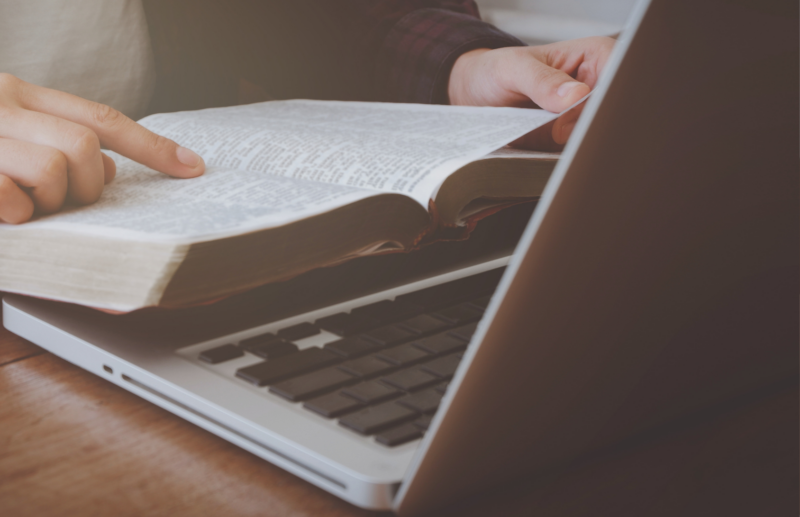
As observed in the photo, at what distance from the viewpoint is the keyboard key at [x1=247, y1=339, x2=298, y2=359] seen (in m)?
0.32

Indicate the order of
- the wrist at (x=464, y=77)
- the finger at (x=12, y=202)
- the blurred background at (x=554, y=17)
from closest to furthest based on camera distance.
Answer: the finger at (x=12, y=202) < the wrist at (x=464, y=77) < the blurred background at (x=554, y=17)

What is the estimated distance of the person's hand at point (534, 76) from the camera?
0.67 meters

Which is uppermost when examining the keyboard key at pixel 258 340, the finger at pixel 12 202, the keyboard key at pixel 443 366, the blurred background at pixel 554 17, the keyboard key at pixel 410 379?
the blurred background at pixel 554 17

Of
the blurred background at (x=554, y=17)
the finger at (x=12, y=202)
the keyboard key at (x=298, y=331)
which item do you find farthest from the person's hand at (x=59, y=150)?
the blurred background at (x=554, y=17)

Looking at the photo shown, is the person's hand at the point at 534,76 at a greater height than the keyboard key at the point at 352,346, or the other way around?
the person's hand at the point at 534,76

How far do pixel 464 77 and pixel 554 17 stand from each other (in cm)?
106

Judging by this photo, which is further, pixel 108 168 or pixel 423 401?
pixel 108 168

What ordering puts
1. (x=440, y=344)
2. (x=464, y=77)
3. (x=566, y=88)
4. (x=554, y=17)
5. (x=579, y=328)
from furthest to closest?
(x=554, y=17) → (x=464, y=77) → (x=566, y=88) → (x=440, y=344) → (x=579, y=328)

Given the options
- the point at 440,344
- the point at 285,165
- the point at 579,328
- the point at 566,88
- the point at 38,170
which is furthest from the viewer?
the point at 566,88

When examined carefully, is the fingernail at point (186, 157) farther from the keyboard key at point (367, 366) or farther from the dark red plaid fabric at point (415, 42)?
the dark red plaid fabric at point (415, 42)

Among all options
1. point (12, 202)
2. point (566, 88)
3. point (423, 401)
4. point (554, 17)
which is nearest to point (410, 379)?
point (423, 401)

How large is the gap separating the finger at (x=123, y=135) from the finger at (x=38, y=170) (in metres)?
0.07

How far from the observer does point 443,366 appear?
319 millimetres

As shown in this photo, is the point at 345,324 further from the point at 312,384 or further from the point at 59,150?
the point at 59,150
